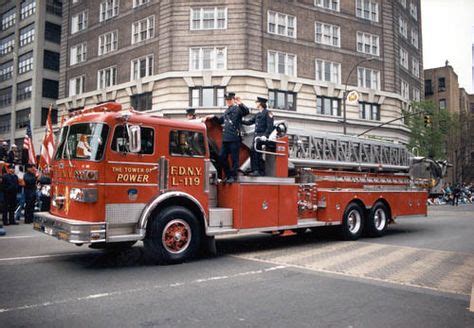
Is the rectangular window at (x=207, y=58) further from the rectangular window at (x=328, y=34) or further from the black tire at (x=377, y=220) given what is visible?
the black tire at (x=377, y=220)

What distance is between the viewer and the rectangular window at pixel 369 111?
3647 centimetres

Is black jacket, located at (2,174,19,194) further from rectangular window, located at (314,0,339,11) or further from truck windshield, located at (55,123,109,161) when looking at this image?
rectangular window, located at (314,0,339,11)

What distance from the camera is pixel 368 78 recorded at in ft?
121

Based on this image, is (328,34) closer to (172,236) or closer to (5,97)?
(172,236)

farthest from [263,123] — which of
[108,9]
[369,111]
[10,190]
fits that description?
[108,9]

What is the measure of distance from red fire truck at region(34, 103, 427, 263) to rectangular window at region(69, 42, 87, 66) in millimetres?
33666

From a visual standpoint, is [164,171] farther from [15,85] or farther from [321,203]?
[15,85]

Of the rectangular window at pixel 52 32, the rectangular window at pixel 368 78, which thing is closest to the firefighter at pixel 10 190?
the rectangular window at pixel 368 78

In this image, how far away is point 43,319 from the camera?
15.5ft

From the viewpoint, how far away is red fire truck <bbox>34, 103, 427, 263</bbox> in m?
7.22

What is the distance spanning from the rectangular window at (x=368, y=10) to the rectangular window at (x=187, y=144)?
108 feet

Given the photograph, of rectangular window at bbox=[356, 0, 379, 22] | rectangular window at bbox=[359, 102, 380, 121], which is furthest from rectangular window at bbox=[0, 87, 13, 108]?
rectangular window at bbox=[359, 102, 380, 121]

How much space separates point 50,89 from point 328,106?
32335mm

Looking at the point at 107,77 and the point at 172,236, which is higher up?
the point at 107,77
